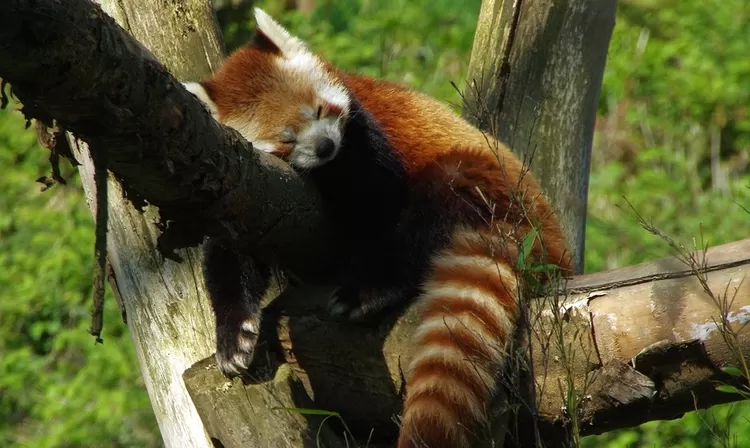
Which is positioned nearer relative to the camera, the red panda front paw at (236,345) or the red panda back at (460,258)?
the red panda back at (460,258)

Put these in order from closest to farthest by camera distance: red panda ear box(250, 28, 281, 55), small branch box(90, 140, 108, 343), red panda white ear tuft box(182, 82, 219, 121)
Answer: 1. small branch box(90, 140, 108, 343)
2. red panda white ear tuft box(182, 82, 219, 121)
3. red panda ear box(250, 28, 281, 55)

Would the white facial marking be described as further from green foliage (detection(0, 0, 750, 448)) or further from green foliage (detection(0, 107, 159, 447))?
green foliage (detection(0, 107, 159, 447))

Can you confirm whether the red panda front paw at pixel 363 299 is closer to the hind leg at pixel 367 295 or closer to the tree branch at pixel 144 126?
the hind leg at pixel 367 295

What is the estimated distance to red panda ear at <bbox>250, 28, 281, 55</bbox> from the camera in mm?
3213

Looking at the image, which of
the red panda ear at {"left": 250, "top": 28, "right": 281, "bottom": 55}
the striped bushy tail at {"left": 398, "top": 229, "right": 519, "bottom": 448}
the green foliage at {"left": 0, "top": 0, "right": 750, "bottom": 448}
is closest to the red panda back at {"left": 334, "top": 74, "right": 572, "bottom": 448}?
the striped bushy tail at {"left": 398, "top": 229, "right": 519, "bottom": 448}

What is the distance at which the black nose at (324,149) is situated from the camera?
2775mm

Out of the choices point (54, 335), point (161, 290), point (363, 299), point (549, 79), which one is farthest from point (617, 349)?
point (54, 335)

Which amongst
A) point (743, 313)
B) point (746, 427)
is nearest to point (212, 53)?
point (743, 313)

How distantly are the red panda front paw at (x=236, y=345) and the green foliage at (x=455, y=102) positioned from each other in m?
2.15

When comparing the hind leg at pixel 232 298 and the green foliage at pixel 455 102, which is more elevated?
the hind leg at pixel 232 298

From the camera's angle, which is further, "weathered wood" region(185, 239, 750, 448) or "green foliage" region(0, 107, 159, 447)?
"green foliage" region(0, 107, 159, 447)

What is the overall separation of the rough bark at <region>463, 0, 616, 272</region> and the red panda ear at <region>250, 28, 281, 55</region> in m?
0.74

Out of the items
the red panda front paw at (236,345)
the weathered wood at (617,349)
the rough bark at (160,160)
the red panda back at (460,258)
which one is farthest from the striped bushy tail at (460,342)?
the red panda front paw at (236,345)

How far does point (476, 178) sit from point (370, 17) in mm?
4841
